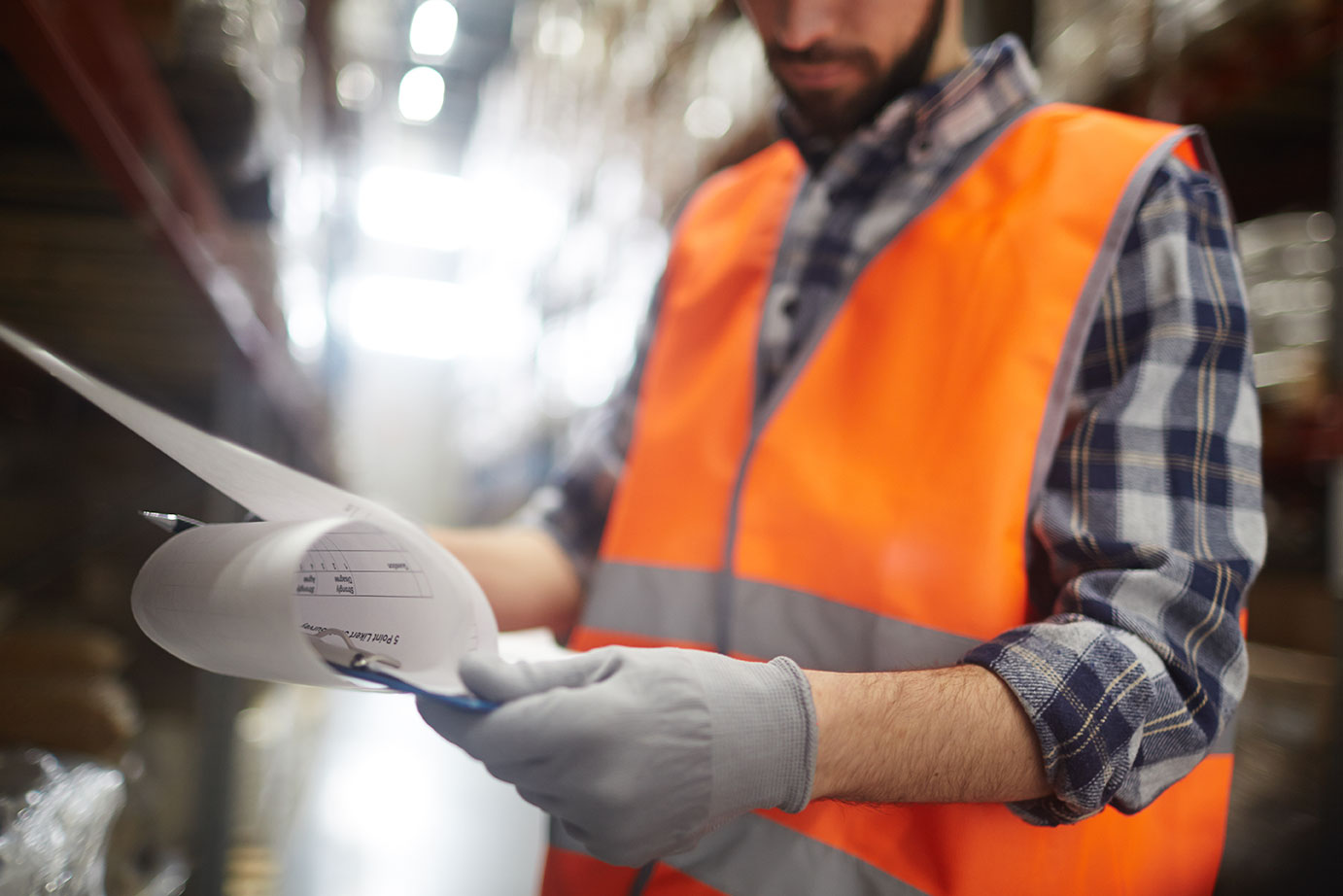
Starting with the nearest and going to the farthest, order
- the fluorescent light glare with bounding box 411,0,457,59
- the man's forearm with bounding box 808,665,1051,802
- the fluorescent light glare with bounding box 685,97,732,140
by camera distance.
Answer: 1. the man's forearm with bounding box 808,665,1051,802
2. the fluorescent light glare with bounding box 685,97,732,140
3. the fluorescent light glare with bounding box 411,0,457,59

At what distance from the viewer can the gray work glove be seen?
506mm

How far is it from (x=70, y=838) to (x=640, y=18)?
11.4ft

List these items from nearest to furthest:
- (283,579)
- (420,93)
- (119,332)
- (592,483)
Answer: (283,579)
(592,483)
(119,332)
(420,93)

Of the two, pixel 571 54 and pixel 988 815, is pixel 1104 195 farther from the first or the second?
pixel 571 54

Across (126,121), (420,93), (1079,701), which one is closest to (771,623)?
(1079,701)

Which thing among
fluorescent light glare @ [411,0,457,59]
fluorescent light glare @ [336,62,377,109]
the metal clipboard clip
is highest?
fluorescent light glare @ [411,0,457,59]

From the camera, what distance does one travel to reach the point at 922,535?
803 millimetres

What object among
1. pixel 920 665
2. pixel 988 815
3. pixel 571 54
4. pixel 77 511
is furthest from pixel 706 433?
pixel 571 54

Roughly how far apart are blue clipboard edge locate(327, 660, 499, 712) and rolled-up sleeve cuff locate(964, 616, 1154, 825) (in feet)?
1.32

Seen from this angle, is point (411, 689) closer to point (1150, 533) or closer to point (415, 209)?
point (1150, 533)

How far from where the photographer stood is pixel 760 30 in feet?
3.55

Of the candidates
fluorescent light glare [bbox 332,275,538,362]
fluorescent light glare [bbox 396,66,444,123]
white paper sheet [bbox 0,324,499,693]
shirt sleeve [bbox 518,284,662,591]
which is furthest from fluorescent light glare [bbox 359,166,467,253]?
white paper sheet [bbox 0,324,499,693]

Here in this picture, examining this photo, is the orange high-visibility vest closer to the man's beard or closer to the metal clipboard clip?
the man's beard

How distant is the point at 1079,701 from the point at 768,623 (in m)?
0.32
